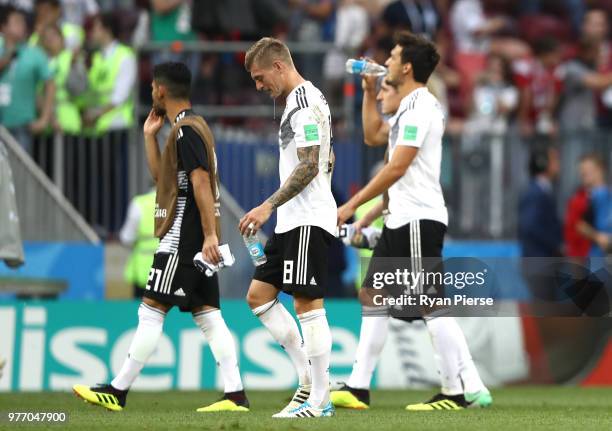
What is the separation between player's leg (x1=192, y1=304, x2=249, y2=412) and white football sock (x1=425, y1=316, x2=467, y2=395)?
4.62 feet

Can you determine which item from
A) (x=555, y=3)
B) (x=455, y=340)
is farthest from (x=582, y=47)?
(x=455, y=340)

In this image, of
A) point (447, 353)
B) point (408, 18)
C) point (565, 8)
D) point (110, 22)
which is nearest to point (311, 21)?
point (408, 18)

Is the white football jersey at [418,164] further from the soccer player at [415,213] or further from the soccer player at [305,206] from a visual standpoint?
the soccer player at [305,206]

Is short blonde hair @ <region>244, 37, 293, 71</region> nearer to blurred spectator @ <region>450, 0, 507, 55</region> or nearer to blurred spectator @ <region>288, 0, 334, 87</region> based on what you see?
blurred spectator @ <region>288, 0, 334, 87</region>

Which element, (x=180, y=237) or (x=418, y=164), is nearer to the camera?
(x=180, y=237)

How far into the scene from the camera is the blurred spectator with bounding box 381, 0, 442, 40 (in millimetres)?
16781

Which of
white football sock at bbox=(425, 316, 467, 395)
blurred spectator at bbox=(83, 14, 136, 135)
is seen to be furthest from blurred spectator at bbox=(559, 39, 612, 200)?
white football sock at bbox=(425, 316, 467, 395)

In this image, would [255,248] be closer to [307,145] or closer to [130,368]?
[307,145]

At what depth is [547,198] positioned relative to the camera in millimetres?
16391

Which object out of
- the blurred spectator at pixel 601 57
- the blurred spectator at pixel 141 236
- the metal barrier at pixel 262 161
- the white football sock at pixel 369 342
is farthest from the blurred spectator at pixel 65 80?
the blurred spectator at pixel 601 57

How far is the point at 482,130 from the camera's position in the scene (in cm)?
1706

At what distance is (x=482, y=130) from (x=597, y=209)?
1629mm

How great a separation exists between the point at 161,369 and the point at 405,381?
238cm

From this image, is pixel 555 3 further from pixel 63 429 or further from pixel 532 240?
pixel 63 429
